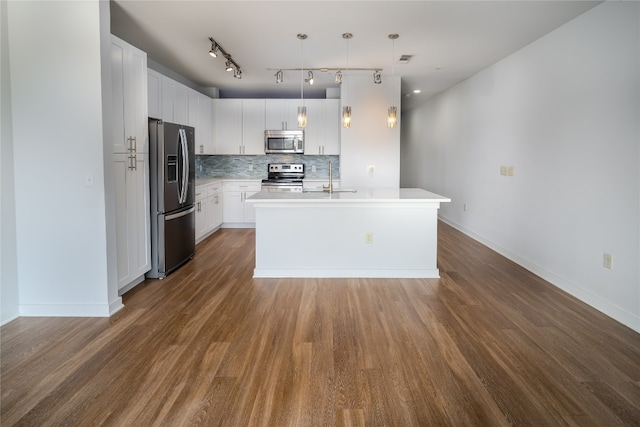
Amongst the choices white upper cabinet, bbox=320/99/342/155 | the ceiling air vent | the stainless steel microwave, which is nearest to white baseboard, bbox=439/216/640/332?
the ceiling air vent

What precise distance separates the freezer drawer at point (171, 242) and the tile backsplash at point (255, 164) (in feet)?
9.45

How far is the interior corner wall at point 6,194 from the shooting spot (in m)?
3.19

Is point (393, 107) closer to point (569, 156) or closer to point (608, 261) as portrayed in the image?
point (569, 156)

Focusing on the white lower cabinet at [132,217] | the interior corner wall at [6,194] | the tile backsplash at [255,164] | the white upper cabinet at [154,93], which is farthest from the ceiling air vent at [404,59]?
the interior corner wall at [6,194]

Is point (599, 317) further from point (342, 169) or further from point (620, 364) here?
point (342, 169)

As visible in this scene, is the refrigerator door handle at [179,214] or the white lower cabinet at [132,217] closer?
the white lower cabinet at [132,217]

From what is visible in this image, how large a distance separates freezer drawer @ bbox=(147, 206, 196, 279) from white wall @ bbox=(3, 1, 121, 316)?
107cm

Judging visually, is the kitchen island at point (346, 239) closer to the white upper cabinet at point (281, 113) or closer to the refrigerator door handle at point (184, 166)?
the refrigerator door handle at point (184, 166)

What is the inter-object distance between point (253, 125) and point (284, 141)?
0.65 m

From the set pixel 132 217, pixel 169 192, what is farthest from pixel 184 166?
pixel 132 217

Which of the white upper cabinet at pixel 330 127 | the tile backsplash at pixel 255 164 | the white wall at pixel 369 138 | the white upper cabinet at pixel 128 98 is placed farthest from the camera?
the tile backsplash at pixel 255 164

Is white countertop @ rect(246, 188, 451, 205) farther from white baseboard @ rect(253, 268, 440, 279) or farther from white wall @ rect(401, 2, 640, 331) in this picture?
white wall @ rect(401, 2, 640, 331)

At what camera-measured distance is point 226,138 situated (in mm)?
7680

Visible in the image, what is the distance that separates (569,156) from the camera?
4.05m
